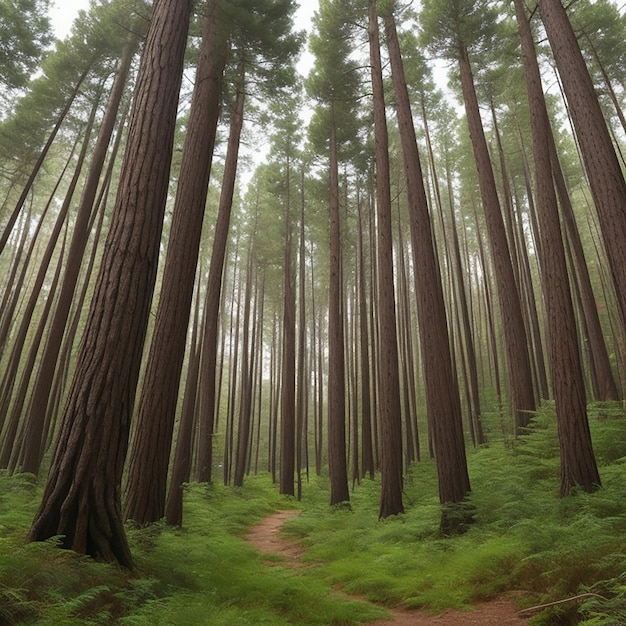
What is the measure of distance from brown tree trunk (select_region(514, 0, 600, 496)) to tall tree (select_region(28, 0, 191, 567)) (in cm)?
608

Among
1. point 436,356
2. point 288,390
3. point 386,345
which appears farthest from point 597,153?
point 288,390

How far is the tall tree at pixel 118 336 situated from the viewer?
11.8 ft

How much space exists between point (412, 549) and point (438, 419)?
81.1 inches

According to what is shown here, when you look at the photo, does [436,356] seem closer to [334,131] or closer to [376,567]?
[376,567]

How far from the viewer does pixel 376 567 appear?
5.55 meters

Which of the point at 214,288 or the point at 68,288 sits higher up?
the point at 214,288

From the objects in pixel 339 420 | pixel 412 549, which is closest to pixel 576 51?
pixel 412 549

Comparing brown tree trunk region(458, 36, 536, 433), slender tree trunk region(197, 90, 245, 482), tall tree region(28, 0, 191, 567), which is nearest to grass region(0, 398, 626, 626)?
tall tree region(28, 0, 191, 567)

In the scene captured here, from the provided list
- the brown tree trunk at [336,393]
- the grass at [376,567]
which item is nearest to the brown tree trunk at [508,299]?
the grass at [376,567]

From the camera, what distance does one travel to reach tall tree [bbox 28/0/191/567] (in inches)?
141

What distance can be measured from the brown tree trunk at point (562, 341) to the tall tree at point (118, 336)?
6.08 metres

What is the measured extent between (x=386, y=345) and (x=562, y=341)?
3.39m

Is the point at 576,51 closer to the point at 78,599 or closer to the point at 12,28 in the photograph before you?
the point at 78,599

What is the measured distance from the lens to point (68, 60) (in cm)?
1222
